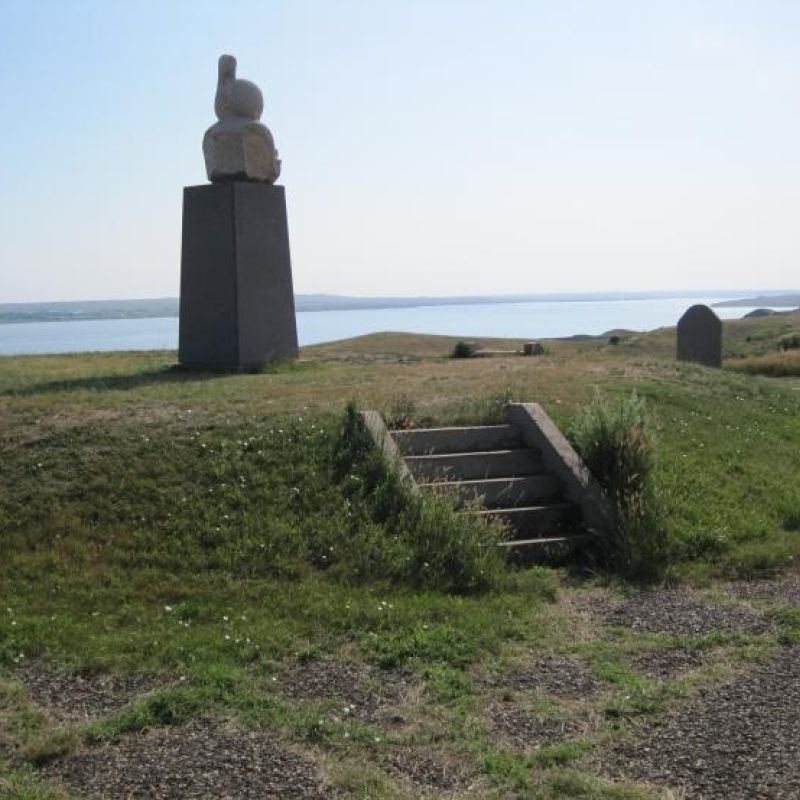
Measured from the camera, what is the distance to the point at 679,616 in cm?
754

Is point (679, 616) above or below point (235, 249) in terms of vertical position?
below

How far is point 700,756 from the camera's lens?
5039mm

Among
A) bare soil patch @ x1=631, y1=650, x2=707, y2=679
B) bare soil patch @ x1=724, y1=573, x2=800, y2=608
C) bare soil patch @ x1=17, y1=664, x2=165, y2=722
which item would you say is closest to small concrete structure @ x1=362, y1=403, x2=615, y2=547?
bare soil patch @ x1=724, y1=573, x2=800, y2=608

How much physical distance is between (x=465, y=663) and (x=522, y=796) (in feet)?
5.87

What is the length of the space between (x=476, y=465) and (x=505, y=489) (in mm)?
465

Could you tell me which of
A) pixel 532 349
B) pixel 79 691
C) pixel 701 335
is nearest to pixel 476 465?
pixel 79 691

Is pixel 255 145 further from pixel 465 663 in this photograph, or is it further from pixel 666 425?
pixel 465 663

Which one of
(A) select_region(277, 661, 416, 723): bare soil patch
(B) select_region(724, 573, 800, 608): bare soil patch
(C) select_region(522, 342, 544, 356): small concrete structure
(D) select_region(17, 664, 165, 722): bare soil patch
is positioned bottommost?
(B) select_region(724, 573, 800, 608): bare soil patch

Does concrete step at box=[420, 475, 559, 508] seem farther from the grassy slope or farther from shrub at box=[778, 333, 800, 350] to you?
shrub at box=[778, 333, 800, 350]

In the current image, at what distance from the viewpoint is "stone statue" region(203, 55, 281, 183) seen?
15664mm

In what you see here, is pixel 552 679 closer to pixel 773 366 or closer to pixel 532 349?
pixel 532 349

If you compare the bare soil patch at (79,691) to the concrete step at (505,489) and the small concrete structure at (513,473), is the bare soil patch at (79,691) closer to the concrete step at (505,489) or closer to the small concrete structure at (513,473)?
the small concrete structure at (513,473)

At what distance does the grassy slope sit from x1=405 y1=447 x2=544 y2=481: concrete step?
85 centimetres

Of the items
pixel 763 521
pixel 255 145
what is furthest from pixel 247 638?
pixel 255 145
